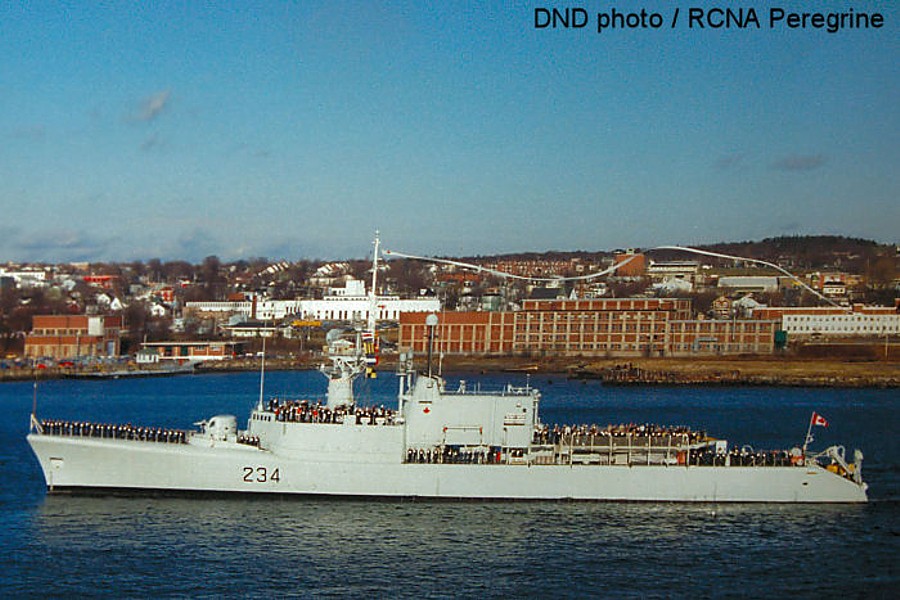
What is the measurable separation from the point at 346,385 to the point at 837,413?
118 feet

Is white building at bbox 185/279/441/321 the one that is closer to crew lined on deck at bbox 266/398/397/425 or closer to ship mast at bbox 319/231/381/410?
ship mast at bbox 319/231/381/410

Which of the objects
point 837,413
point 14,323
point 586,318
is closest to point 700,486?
point 837,413

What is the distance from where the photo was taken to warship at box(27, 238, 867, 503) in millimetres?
29594

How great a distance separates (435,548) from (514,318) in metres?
88.6

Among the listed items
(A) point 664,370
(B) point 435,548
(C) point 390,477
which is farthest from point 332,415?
(A) point 664,370

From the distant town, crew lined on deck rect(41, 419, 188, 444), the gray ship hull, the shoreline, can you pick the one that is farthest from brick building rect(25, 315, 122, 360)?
the gray ship hull

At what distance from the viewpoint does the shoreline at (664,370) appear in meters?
82.8

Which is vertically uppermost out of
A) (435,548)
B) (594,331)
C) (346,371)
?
(594,331)

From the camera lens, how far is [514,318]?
11400 centimetres

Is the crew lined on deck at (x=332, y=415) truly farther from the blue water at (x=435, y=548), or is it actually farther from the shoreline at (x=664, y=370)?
the shoreline at (x=664, y=370)

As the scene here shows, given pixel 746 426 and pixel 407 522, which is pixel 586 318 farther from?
pixel 407 522

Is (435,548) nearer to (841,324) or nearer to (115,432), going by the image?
(115,432)

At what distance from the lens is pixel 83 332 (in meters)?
107

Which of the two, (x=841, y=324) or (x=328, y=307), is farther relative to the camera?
(x=328, y=307)
